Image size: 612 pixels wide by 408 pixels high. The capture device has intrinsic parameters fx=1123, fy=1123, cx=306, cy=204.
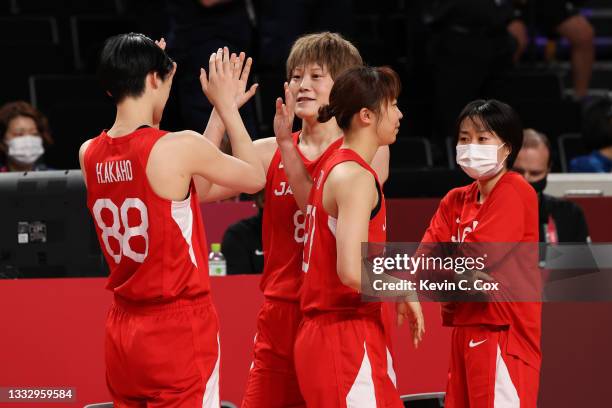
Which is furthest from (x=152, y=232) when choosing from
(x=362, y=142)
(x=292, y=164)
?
(x=362, y=142)

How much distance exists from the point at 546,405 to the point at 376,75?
2010mm

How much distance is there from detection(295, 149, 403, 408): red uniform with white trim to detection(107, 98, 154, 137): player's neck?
671mm

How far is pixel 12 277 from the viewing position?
5.35 m

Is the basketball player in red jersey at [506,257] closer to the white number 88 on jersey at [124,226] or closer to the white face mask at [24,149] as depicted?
the white number 88 on jersey at [124,226]

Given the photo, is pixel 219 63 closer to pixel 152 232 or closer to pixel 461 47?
pixel 152 232

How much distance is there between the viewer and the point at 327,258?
4.02 meters

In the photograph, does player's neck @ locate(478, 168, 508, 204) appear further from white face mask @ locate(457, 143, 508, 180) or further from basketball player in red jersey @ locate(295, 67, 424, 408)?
basketball player in red jersey @ locate(295, 67, 424, 408)

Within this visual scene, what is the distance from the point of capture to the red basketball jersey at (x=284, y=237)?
14.6 feet

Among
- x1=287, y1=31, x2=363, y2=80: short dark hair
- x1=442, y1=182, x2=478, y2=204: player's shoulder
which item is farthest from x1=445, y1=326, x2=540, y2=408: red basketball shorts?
x1=287, y1=31, x2=363, y2=80: short dark hair

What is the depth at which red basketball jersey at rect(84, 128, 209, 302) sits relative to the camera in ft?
12.9

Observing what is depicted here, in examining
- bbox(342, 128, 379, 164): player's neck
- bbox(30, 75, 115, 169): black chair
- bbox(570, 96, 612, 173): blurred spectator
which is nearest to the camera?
bbox(342, 128, 379, 164): player's neck

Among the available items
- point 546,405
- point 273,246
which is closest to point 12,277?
point 273,246

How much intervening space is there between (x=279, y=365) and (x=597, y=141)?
4129 mm

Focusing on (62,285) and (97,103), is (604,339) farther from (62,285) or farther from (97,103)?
(97,103)
